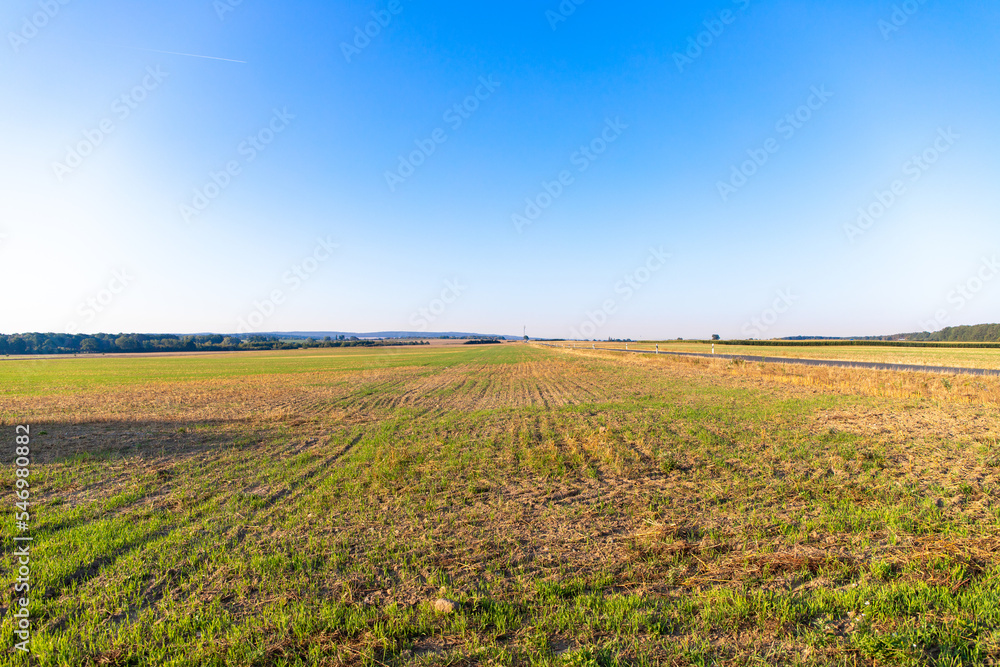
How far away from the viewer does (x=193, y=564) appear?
195 inches

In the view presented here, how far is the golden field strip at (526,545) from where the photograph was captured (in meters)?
3.49


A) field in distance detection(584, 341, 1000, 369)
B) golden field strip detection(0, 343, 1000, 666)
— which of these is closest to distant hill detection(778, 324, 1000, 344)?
field in distance detection(584, 341, 1000, 369)

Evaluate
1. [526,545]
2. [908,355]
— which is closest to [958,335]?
[908,355]

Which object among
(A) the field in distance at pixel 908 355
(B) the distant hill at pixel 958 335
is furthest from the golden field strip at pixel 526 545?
(B) the distant hill at pixel 958 335

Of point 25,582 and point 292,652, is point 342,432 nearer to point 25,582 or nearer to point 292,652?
point 25,582

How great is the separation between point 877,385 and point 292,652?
2478cm

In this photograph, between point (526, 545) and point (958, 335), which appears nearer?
point (526, 545)

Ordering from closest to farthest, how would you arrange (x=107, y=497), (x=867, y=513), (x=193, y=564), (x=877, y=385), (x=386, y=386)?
1. (x=193, y=564)
2. (x=867, y=513)
3. (x=107, y=497)
4. (x=877, y=385)
5. (x=386, y=386)

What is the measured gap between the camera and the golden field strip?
3490 mm

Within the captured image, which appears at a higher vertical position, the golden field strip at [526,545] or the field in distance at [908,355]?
the field in distance at [908,355]

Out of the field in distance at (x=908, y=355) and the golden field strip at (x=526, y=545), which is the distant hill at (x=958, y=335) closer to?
the field in distance at (x=908, y=355)

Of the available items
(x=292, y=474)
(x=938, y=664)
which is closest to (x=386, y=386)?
(x=292, y=474)

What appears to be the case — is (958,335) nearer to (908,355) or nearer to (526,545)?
(908,355)

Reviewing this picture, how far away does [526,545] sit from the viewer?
17.6ft
